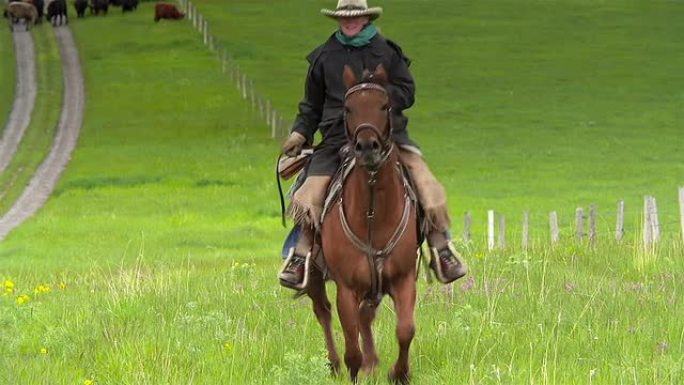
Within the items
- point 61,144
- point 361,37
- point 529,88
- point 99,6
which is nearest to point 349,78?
point 361,37

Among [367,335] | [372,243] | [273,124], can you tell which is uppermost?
[372,243]

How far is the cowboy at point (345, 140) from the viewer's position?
29.8 ft

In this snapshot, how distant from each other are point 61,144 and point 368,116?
1560 inches

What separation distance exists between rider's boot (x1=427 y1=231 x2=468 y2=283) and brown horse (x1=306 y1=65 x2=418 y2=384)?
47 cm

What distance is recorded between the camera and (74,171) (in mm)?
41188

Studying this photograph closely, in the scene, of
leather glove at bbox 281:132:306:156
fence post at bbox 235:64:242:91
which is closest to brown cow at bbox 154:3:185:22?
fence post at bbox 235:64:242:91

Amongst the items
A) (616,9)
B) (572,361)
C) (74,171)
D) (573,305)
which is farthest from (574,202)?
(616,9)

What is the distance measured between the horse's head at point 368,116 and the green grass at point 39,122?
27.5 metres

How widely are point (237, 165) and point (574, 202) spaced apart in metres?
11.8

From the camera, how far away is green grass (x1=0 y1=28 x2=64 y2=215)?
1507 inches

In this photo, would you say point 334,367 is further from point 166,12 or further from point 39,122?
point 166,12

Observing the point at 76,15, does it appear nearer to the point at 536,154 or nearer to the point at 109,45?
the point at 109,45

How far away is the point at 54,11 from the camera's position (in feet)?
238

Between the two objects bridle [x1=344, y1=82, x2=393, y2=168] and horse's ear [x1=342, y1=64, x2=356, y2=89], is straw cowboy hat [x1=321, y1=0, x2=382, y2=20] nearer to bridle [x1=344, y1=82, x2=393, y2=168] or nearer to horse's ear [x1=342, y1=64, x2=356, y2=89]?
horse's ear [x1=342, y1=64, x2=356, y2=89]
